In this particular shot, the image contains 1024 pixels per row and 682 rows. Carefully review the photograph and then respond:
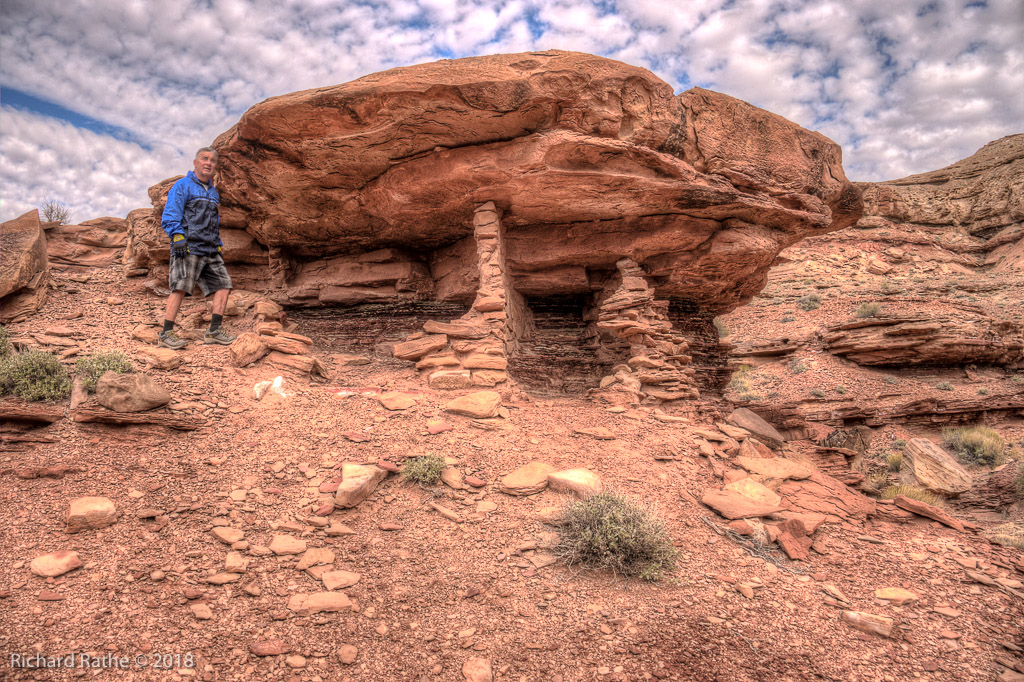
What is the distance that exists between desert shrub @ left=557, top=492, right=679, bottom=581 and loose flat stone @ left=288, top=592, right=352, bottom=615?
55.9 inches

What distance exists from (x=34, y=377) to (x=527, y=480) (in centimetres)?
433

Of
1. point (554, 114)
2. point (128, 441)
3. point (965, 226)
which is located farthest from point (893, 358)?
point (965, 226)

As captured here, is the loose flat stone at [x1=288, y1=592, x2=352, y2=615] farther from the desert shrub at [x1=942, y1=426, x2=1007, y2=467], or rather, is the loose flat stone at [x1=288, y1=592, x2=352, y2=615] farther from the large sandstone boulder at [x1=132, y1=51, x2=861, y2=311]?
the desert shrub at [x1=942, y1=426, x2=1007, y2=467]

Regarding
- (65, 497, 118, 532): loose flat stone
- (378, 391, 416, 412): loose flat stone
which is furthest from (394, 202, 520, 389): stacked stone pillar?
(65, 497, 118, 532): loose flat stone

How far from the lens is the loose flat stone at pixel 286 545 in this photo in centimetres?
311

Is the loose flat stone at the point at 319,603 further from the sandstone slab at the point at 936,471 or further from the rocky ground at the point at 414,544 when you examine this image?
the sandstone slab at the point at 936,471

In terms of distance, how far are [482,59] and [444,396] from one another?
3731 mm

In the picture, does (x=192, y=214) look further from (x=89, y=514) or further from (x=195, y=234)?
(x=89, y=514)

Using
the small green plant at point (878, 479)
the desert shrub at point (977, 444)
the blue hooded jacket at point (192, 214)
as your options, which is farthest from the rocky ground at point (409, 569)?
the desert shrub at point (977, 444)

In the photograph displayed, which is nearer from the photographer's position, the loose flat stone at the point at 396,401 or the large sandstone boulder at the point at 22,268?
the loose flat stone at the point at 396,401

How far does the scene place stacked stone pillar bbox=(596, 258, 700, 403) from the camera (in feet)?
20.7

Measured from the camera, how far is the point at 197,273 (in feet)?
18.7

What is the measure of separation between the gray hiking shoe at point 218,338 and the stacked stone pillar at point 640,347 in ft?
15.2

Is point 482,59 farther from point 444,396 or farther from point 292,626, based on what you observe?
point 292,626
